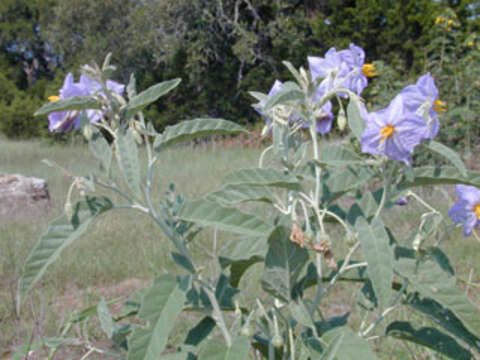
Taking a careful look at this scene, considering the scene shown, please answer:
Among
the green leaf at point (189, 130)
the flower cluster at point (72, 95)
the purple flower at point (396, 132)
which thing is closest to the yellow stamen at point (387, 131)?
the purple flower at point (396, 132)

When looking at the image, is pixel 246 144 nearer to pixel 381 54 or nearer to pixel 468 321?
pixel 381 54

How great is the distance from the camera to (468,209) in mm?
948

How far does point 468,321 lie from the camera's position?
30.6 inches

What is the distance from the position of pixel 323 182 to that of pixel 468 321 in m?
0.33

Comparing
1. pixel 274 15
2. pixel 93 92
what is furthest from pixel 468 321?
pixel 274 15

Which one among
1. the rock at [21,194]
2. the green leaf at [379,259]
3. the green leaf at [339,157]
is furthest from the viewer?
the rock at [21,194]

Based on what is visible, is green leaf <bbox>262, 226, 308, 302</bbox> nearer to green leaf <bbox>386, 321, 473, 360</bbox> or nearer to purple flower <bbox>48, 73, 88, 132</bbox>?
green leaf <bbox>386, 321, 473, 360</bbox>

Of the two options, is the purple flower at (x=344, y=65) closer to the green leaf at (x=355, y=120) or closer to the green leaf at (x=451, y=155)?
the green leaf at (x=355, y=120)

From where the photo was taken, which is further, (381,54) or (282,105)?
(381,54)

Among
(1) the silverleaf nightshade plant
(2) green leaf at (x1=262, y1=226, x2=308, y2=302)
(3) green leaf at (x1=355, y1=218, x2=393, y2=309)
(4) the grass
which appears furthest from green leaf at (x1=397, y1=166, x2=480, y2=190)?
(4) the grass

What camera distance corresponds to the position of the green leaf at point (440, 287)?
0.77 metres

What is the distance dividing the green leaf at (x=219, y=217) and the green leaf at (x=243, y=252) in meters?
0.13

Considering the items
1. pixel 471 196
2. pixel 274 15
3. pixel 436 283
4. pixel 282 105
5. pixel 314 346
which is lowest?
pixel 314 346

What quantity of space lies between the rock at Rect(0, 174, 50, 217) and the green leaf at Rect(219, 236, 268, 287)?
4.20 metres
